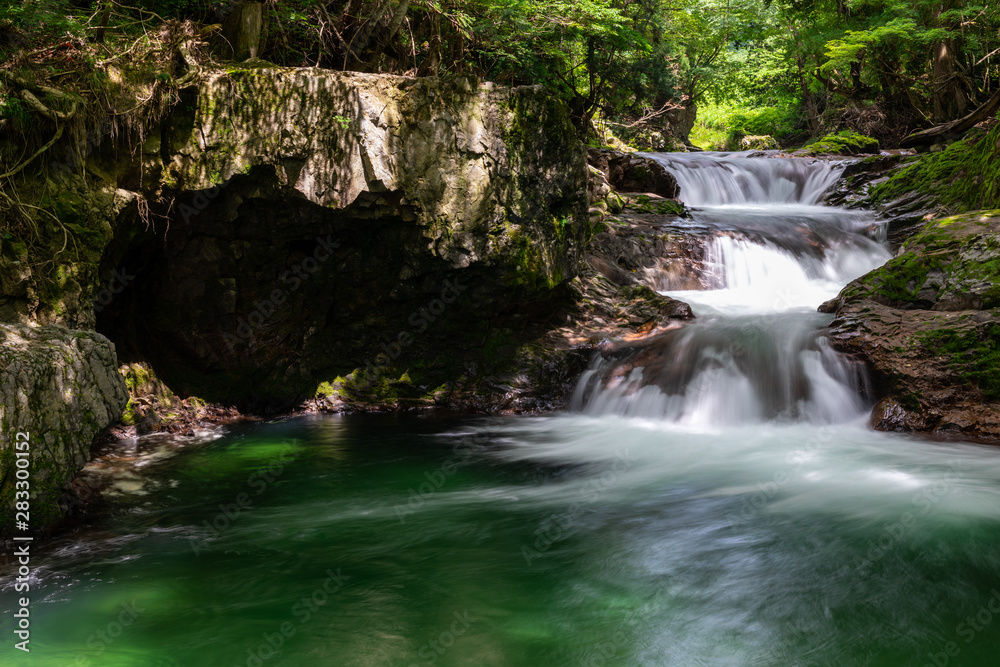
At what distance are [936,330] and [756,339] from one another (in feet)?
6.08

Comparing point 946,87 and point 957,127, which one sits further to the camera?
point 946,87

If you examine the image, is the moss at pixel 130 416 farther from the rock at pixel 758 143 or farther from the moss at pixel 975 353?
the rock at pixel 758 143

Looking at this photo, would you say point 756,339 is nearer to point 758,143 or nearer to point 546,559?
point 546,559

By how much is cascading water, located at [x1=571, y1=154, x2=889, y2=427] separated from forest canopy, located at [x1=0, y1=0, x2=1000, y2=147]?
4123 mm

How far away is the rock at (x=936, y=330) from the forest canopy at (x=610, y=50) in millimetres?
5601

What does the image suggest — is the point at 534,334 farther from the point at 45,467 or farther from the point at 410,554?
the point at 45,467

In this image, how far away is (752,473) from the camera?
571cm

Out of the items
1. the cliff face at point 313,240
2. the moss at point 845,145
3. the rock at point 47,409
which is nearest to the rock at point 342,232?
the cliff face at point 313,240

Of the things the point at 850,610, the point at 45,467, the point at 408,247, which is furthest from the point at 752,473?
the point at 45,467

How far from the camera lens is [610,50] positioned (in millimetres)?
13078

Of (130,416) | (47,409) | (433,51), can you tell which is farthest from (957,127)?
(47,409)

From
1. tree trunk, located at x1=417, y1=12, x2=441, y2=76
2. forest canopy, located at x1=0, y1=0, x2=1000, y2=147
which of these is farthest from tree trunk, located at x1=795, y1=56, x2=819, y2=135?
tree trunk, located at x1=417, y1=12, x2=441, y2=76

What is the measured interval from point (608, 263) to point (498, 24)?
12.6 feet

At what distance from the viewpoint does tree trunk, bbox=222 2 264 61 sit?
764 cm
